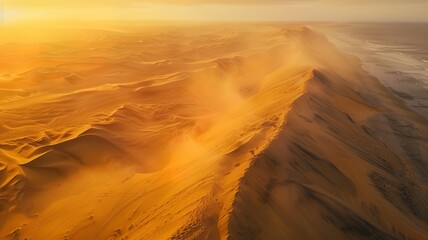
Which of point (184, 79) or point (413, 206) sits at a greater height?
point (184, 79)

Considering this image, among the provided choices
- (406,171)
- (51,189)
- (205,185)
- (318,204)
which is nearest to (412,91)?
(406,171)

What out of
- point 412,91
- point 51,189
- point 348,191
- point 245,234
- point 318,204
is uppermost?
point 51,189

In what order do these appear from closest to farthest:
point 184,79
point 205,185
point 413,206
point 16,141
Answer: point 205,185 → point 413,206 → point 16,141 → point 184,79

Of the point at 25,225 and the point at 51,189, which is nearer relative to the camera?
the point at 25,225

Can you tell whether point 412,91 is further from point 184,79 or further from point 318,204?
point 318,204

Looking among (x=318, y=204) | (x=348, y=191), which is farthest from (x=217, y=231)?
(x=348, y=191)

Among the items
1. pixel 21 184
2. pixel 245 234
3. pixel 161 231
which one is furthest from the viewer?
pixel 21 184

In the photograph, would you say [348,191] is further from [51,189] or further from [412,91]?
[412,91]
